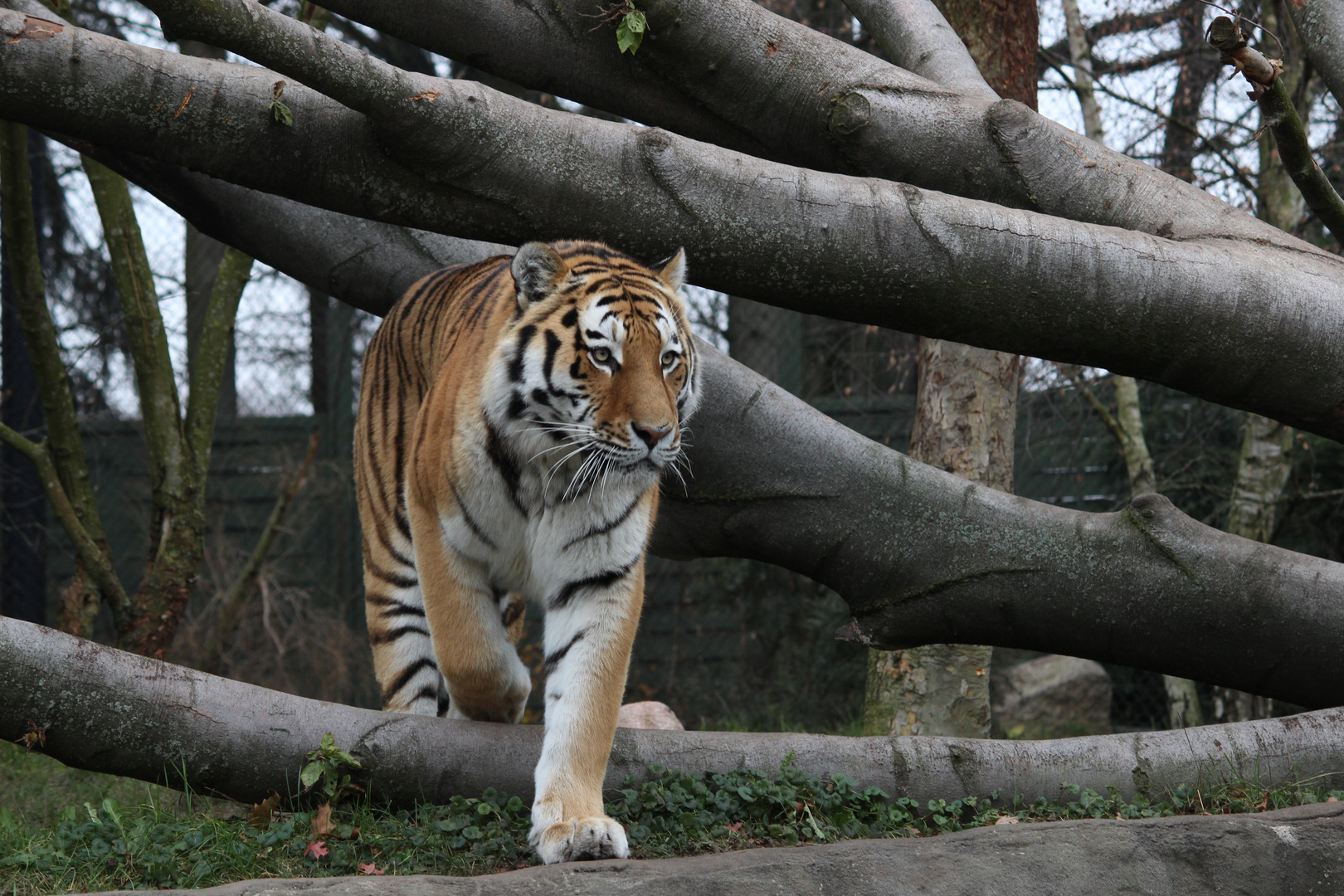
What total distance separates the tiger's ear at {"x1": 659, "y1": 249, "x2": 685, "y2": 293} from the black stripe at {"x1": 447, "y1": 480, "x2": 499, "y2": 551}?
778mm

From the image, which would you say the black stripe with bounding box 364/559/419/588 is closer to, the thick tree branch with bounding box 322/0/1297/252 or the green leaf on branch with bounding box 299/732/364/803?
the green leaf on branch with bounding box 299/732/364/803

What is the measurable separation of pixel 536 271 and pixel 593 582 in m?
0.81

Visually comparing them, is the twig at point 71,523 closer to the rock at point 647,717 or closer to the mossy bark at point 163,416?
the mossy bark at point 163,416

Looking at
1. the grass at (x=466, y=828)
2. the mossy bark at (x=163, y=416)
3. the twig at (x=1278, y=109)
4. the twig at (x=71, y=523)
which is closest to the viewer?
the twig at (x=1278, y=109)

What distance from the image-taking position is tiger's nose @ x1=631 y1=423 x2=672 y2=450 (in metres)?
2.68

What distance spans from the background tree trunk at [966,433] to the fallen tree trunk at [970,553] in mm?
1092

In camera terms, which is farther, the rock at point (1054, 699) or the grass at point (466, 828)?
the rock at point (1054, 699)

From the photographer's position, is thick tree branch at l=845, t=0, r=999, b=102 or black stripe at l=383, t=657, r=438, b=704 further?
thick tree branch at l=845, t=0, r=999, b=102

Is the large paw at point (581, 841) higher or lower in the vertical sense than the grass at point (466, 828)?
higher

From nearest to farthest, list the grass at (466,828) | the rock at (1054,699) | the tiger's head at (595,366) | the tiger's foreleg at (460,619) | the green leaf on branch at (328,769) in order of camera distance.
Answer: the grass at (466,828) → the tiger's head at (595,366) → the green leaf on branch at (328,769) → the tiger's foreleg at (460,619) → the rock at (1054,699)

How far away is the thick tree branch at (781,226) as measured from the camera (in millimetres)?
2729

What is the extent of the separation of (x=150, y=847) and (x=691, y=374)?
1777 mm

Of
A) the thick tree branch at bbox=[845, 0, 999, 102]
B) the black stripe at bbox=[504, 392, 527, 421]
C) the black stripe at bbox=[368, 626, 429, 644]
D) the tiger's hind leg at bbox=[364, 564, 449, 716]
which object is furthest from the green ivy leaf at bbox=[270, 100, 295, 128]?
the thick tree branch at bbox=[845, 0, 999, 102]

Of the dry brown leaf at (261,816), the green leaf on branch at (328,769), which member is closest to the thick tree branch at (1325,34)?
the green leaf on branch at (328,769)
